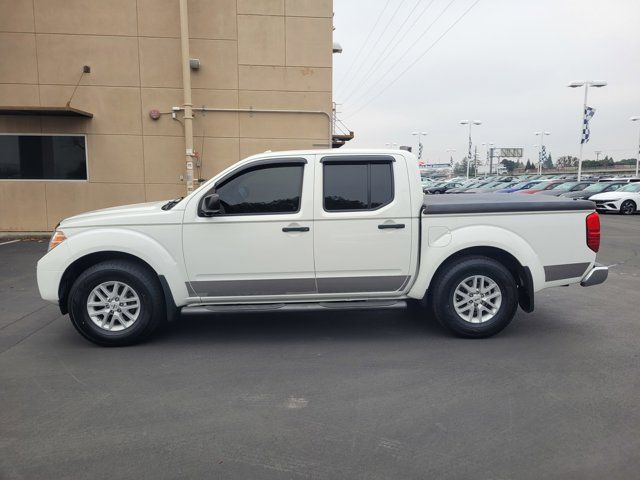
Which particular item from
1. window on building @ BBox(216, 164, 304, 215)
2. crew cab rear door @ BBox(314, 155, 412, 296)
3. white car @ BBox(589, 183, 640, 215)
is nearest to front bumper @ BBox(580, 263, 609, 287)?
crew cab rear door @ BBox(314, 155, 412, 296)

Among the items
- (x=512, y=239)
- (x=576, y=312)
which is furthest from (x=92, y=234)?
(x=576, y=312)

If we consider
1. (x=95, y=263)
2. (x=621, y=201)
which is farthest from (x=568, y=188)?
(x=95, y=263)

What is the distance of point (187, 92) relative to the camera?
533 inches

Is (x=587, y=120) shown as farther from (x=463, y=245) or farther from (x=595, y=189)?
(x=463, y=245)

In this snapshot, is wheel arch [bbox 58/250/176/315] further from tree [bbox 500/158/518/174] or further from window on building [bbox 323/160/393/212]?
tree [bbox 500/158/518/174]

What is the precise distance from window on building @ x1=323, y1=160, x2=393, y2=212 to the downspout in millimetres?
8676

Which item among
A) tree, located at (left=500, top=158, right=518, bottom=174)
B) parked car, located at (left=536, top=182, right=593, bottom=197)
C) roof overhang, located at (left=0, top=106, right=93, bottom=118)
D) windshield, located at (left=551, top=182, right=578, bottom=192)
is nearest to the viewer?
roof overhang, located at (left=0, top=106, right=93, bottom=118)

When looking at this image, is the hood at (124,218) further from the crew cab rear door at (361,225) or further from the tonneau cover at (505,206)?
the tonneau cover at (505,206)

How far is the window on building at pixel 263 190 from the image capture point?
17.7ft

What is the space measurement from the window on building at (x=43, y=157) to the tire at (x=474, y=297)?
12.2 meters

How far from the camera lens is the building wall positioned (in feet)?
45.5

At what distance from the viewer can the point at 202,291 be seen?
540cm

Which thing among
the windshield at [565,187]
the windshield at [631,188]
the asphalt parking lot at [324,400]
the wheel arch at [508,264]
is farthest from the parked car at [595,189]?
the wheel arch at [508,264]

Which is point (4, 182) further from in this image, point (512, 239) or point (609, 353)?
point (609, 353)
